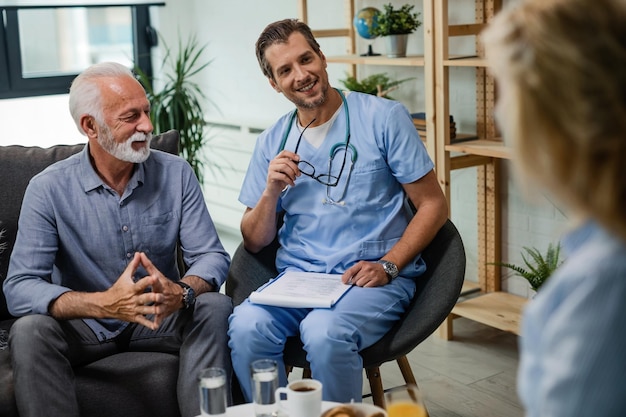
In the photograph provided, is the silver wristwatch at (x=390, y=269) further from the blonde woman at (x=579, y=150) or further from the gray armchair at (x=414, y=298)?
the blonde woman at (x=579, y=150)

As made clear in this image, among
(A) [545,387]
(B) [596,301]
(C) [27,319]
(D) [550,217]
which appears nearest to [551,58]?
(B) [596,301]

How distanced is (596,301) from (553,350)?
0.25ft

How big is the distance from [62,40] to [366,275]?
3625 millimetres

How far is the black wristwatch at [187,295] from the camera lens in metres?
2.11

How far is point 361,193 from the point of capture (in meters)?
2.30

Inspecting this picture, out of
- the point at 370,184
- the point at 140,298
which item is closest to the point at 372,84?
the point at 370,184

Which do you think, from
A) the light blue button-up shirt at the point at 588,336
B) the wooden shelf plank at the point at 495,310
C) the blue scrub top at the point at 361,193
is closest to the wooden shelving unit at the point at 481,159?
the wooden shelf plank at the point at 495,310

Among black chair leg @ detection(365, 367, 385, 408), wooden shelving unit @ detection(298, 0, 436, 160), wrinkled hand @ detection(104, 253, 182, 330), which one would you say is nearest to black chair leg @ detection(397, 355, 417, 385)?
black chair leg @ detection(365, 367, 385, 408)

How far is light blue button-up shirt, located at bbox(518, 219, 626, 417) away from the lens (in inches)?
36.3

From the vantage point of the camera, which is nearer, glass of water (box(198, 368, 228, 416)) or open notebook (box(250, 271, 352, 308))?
glass of water (box(198, 368, 228, 416))

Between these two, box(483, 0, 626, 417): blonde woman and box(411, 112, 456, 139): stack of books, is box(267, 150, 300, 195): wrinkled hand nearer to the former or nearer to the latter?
box(411, 112, 456, 139): stack of books

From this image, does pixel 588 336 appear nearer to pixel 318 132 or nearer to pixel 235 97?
pixel 318 132

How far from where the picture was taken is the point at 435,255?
231 cm

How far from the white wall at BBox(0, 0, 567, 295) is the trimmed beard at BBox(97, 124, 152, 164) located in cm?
162
